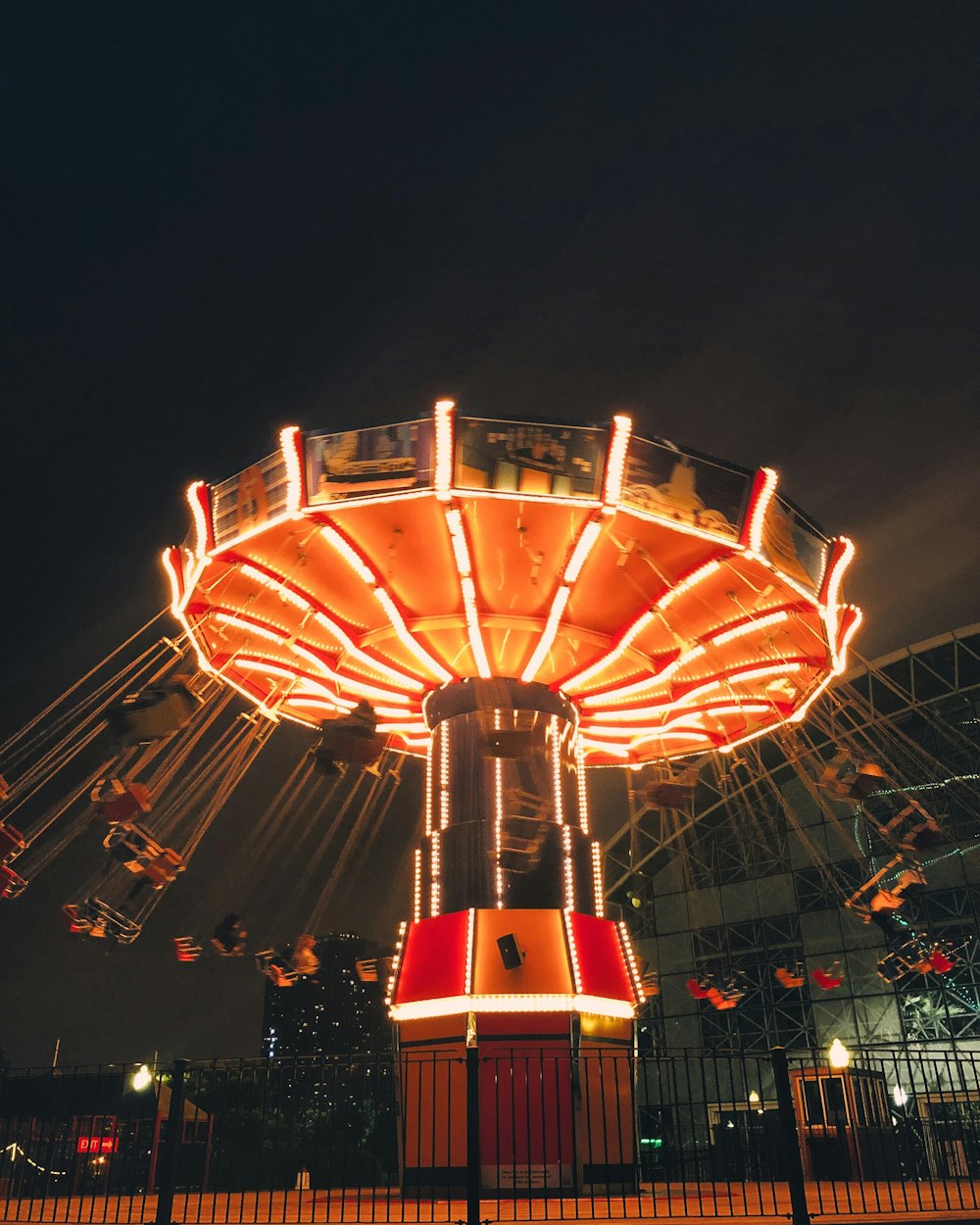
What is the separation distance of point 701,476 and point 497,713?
5289 millimetres

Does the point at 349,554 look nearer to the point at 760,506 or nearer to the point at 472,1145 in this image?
the point at 760,506

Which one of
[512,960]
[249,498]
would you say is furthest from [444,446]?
[512,960]

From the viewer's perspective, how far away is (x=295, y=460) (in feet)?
43.2

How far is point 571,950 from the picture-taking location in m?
13.9

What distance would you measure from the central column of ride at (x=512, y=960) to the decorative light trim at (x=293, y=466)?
179 inches

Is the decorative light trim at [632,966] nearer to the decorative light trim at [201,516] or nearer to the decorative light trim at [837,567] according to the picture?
the decorative light trim at [837,567]

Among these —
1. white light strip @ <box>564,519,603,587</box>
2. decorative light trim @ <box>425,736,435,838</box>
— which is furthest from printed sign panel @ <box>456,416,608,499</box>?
decorative light trim @ <box>425,736,435,838</box>

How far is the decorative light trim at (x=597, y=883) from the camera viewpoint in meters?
15.1

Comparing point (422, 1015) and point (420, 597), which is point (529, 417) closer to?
point (420, 597)

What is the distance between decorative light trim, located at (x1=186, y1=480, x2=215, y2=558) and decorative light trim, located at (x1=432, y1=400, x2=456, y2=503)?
3.87m

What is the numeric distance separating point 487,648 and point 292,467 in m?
4.74

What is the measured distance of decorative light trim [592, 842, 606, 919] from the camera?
1505cm

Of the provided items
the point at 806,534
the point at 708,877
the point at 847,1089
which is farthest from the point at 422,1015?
the point at 708,877

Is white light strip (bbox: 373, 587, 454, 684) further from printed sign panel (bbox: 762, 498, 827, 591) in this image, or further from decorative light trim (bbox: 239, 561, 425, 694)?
printed sign panel (bbox: 762, 498, 827, 591)
